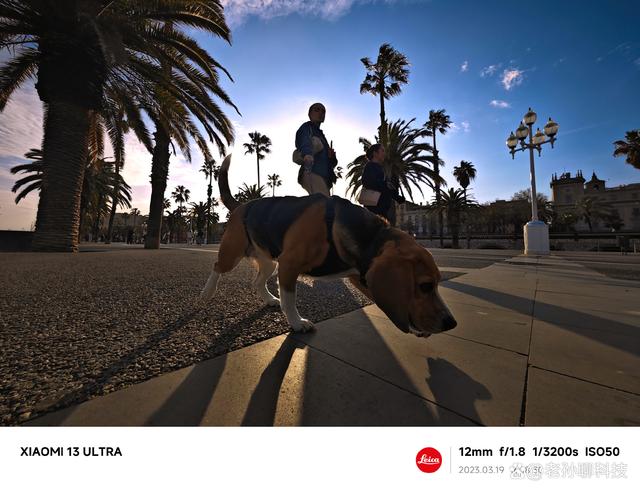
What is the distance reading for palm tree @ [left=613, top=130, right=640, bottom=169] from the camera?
2927 cm

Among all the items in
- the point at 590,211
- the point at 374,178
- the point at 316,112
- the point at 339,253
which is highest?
the point at 590,211

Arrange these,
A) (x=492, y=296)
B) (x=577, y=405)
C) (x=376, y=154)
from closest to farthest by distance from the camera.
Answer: (x=577, y=405)
(x=492, y=296)
(x=376, y=154)

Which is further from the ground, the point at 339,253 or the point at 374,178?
the point at 374,178

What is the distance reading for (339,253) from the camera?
1705 mm

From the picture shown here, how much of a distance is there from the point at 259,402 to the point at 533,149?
16596 mm

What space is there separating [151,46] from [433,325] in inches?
452

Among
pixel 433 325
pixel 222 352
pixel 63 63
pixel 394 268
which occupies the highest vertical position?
pixel 63 63

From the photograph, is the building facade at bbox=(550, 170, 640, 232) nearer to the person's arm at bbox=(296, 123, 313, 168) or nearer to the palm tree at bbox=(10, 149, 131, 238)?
the person's arm at bbox=(296, 123, 313, 168)

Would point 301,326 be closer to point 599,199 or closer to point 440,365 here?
point 440,365

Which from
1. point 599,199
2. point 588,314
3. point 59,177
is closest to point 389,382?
point 588,314
